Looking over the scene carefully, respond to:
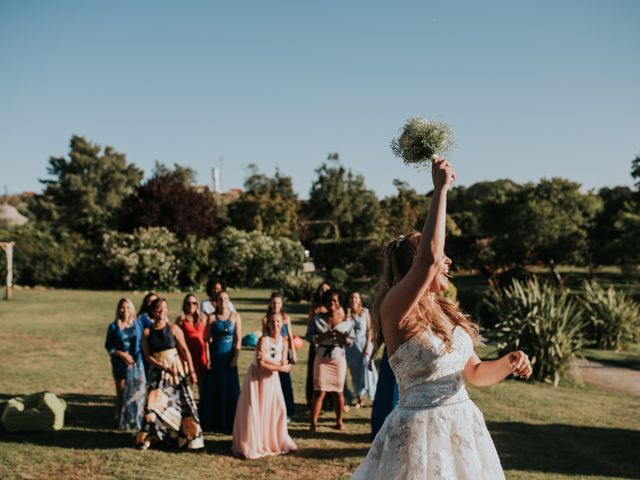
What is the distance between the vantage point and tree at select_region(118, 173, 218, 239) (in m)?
34.4

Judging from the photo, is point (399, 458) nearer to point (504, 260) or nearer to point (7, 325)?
point (7, 325)

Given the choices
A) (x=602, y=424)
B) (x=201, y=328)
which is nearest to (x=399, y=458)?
(x=201, y=328)

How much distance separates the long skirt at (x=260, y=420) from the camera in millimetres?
7125

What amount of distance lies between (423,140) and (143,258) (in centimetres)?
2969

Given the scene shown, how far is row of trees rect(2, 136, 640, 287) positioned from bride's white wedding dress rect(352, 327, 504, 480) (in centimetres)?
1430

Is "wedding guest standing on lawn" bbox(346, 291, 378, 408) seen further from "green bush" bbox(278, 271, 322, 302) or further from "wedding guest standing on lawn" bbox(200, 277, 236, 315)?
"green bush" bbox(278, 271, 322, 302)

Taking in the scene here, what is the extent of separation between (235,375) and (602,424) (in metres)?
5.13

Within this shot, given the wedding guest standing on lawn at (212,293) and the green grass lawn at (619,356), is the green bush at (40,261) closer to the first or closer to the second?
the wedding guest standing on lawn at (212,293)

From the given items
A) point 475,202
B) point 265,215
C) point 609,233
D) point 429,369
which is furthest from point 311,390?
point 475,202

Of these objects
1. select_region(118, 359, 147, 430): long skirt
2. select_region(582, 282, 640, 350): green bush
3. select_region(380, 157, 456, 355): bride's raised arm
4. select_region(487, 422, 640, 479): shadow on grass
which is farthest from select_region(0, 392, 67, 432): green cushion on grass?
select_region(582, 282, 640, 350): green bush

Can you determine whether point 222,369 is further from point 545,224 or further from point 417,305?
point 545,224

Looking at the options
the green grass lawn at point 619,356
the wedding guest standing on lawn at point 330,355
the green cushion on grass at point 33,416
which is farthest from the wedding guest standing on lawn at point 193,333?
the green grass lawn at point 619,356

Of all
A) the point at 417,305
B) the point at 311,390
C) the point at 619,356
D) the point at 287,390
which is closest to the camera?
the point at 417,305

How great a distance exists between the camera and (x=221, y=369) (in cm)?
838
